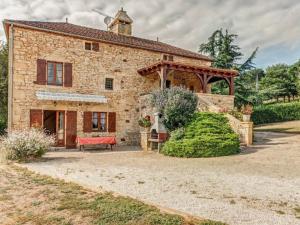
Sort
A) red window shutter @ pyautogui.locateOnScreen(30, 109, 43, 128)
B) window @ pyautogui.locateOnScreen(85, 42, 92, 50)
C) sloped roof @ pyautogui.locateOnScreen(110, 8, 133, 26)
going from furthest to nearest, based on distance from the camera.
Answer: sloped roof @ pyautogui.locateOnScreen(110, 8, 133, 26), window @ pyautogui.locateOnScreen(85, 42, 92, 50), red window shutter @ pyautogui.locateOnScreen(30, 109, 43, 128)

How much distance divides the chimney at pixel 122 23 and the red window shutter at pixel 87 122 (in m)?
7.93

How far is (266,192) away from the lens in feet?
20.6

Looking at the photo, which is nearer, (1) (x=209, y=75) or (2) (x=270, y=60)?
(1) (x=209, y=75)

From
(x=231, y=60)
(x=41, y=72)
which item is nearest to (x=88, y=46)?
(x=41, y=72)

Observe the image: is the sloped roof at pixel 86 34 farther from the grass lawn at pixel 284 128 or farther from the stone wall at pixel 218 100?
the grass lawn at pixel 284 128

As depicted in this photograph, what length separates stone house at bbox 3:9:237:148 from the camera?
636 inches

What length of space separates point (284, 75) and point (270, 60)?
45.8 ft

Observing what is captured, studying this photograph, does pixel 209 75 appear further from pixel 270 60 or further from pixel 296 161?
pixel 270 60

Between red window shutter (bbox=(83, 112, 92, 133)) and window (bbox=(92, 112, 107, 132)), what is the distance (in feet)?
0.98

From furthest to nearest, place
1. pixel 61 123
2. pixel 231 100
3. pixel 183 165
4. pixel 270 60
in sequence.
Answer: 1. pixel 270 60
2. pixel 231 100
3. pixel 61 123
4. pixel 183 165

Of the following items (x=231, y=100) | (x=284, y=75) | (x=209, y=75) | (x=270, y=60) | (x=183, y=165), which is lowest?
(x=183, y=165)

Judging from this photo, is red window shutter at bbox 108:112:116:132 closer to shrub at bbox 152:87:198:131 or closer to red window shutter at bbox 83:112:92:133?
red window shutter at bbox 83:112:92:133

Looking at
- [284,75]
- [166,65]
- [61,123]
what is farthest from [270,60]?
[61,123]

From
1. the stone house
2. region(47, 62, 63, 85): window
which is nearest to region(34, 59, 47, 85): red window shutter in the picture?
the stone house
